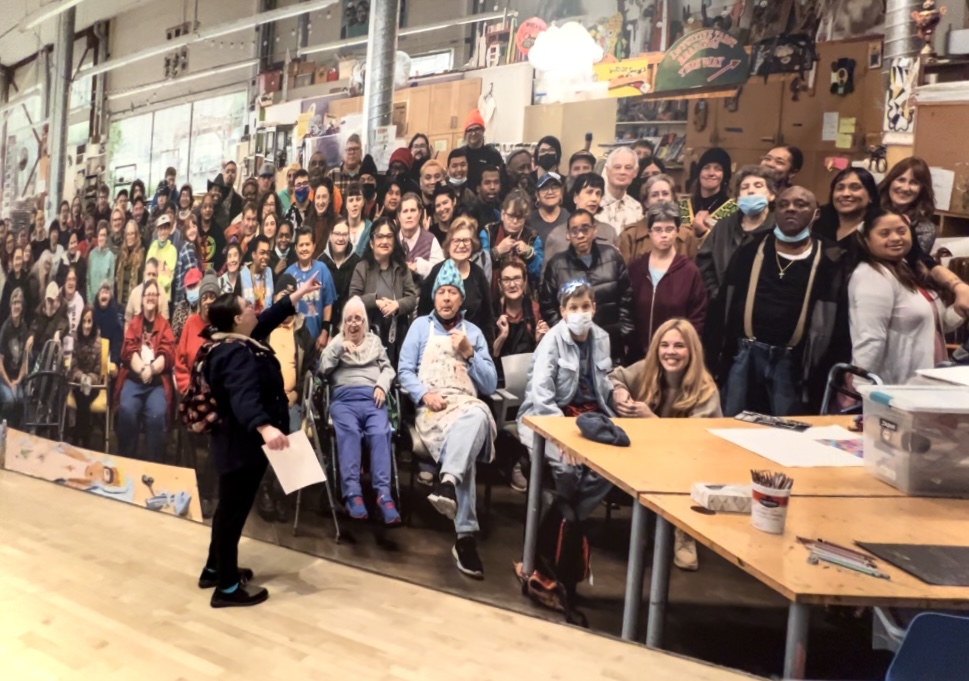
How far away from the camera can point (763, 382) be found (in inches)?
100

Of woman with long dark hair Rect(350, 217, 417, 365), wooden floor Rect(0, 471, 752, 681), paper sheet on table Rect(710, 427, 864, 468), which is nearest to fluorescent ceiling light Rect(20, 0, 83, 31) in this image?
woman with long dark hair Rect(350, 217, 417, 365)

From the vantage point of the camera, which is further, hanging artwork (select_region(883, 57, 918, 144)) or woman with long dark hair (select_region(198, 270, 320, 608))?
woman with long dark hair (select_region(198, 270, 320, 608))

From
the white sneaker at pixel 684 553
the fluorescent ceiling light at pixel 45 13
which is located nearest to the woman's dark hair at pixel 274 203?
the fluorescent ceiling light at pixel 45 13

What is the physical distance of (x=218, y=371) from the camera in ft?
8.88

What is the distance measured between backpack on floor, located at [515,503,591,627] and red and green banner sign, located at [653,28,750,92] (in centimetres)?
160

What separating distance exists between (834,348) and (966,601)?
3.25ft

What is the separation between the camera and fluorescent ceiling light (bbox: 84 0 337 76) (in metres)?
3.41

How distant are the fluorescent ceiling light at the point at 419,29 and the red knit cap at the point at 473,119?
1.19 feet

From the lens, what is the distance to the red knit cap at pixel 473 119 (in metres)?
3.00

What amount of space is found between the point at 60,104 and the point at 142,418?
6.19 feet

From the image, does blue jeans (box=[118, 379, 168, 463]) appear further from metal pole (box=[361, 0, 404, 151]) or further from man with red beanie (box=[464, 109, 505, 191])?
man with red beanie (box=[464, 109, 505, 191])

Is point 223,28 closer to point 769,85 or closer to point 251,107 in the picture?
point 251,107

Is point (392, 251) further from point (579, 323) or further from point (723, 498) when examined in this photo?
point (723, 498)

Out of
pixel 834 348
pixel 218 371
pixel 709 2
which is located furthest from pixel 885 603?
pixel 218 371
